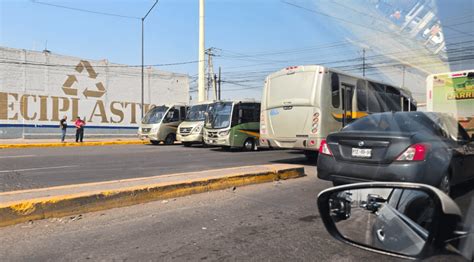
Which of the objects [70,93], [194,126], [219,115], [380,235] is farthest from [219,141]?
[70,93]

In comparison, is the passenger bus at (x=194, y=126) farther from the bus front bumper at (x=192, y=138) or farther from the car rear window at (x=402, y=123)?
the car rear window at (x=402, y=123)

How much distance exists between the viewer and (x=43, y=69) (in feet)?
89.6

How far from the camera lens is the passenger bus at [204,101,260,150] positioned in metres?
16.4

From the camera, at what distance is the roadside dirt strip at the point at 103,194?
484cm

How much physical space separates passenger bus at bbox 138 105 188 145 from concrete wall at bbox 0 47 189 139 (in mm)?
9174

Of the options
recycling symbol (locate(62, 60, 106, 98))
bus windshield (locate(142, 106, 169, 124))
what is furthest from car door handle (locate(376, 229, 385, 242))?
recycling symbol (locate(62, 60, 106, 98))

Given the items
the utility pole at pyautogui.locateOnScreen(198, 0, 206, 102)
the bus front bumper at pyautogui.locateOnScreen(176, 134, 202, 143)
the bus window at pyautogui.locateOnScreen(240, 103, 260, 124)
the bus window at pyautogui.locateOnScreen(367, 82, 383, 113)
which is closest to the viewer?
the bus window at pyautogui.locateOnScreen(367, 82, 383, 113)

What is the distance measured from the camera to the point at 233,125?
16453mm

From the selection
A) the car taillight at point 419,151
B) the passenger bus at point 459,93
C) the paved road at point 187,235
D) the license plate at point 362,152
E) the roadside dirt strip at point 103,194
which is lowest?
the paved road at point 187,235

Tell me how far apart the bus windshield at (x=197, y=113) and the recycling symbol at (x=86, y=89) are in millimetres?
13273

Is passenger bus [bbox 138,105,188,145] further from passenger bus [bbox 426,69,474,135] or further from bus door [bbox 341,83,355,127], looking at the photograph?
passenger bus [bbox 426,69,474,135]

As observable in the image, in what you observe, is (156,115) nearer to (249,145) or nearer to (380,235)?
(249,145)

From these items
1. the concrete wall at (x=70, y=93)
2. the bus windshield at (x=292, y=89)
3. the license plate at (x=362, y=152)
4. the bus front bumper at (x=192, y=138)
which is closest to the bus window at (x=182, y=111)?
the bus front bumper at (x=192, y=138)

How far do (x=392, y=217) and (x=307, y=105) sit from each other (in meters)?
8.83
